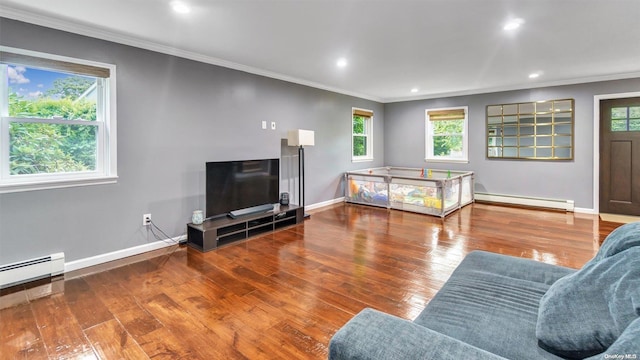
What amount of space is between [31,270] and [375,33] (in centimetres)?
411

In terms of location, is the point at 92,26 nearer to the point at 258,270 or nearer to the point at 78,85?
the point at 78,85

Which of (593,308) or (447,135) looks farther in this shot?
(447,135)

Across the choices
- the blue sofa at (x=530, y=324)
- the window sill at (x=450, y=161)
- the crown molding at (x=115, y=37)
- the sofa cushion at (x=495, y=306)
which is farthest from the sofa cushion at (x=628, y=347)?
the window sill at (x=450, y=161)

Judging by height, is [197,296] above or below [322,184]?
below

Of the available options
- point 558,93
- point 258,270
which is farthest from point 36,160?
point 558,93

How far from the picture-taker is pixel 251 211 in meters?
4.62

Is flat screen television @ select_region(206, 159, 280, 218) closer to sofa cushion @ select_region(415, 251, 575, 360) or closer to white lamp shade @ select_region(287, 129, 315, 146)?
white lamp shade @ select_region(287, 129, 315, 146)

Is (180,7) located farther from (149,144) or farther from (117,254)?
(117,254)

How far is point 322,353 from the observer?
76.8 inches

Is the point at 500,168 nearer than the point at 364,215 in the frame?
No

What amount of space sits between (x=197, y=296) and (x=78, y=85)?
256 cm

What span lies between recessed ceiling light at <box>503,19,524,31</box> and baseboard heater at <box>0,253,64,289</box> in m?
4.98

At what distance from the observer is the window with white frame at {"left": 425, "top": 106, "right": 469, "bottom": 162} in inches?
277

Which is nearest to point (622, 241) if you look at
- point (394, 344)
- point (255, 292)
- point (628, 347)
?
point (628, 347)
